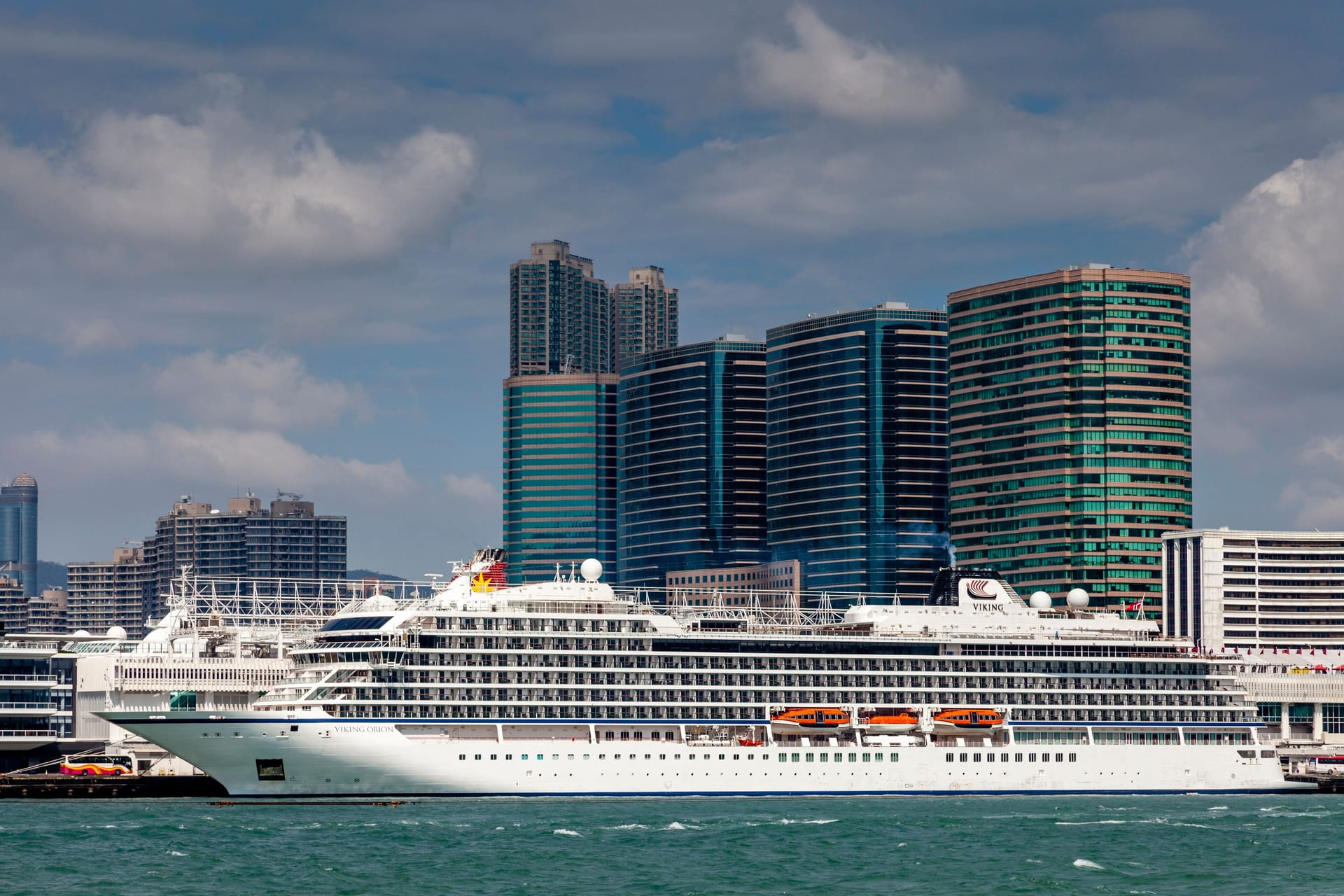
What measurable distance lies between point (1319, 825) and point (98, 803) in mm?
75776

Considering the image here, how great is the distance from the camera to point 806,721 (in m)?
134

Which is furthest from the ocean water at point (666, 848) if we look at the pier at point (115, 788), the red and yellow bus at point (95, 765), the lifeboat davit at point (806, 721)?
the red and yellow bus at point (95, 765)

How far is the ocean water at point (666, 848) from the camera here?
291ft

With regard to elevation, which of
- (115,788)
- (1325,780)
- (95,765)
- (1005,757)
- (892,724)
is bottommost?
(1325,780)

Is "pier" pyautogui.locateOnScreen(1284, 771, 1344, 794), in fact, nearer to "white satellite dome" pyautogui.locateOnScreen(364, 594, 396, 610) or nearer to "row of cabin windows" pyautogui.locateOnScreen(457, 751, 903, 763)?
"row of cabin windows" pyautogui.locateOnScreen(457, 751, 903, 763)

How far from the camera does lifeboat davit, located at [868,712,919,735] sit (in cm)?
13512

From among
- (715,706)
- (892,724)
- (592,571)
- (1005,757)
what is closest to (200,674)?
(592,571)

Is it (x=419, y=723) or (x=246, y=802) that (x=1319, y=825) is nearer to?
(x=419, y=723)

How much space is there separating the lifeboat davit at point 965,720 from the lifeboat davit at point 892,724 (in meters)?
1.61

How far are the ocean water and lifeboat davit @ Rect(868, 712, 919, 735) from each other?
7.39 m

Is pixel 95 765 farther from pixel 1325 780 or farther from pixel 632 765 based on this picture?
pixel 1325 780

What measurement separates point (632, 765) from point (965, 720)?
2370 centimetres

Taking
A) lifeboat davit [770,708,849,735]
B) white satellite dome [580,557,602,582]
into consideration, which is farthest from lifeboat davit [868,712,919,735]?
white satellite dome [580,557,602,582]

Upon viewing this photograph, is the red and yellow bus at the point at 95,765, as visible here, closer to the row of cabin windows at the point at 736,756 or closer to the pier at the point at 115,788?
the pier at the point at 115,788
